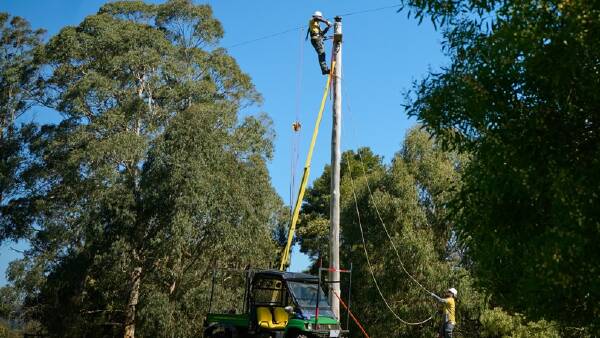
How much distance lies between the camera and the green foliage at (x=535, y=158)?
4.68m

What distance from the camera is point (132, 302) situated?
21.9m

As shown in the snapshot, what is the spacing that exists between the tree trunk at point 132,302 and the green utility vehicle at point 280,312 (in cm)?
1033

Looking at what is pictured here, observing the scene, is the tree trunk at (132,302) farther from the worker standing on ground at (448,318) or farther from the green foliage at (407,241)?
the worker standing on ground at (448,318)

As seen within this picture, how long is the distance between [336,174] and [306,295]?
2.69 meters

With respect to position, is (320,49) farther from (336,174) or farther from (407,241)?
(407,241)

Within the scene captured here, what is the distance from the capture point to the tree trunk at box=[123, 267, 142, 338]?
849 inches

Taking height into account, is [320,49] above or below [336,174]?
above

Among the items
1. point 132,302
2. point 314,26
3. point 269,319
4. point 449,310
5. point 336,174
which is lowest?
point 269,319

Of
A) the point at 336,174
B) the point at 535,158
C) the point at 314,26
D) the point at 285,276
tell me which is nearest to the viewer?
the point at 535,158

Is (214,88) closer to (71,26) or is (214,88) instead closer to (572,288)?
(71,26)

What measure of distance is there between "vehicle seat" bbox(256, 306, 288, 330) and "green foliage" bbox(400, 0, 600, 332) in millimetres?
6320

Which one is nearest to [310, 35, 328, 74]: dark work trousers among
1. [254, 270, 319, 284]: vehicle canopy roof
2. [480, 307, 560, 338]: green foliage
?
[254, 270, 319, 284]: vehicle canopy roof

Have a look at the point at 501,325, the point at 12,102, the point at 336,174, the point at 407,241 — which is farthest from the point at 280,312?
the point at 12,102

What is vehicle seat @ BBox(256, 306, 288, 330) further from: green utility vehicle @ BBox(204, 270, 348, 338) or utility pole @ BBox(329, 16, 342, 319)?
utility pole @ BBox(329, 16, 342, 319)
